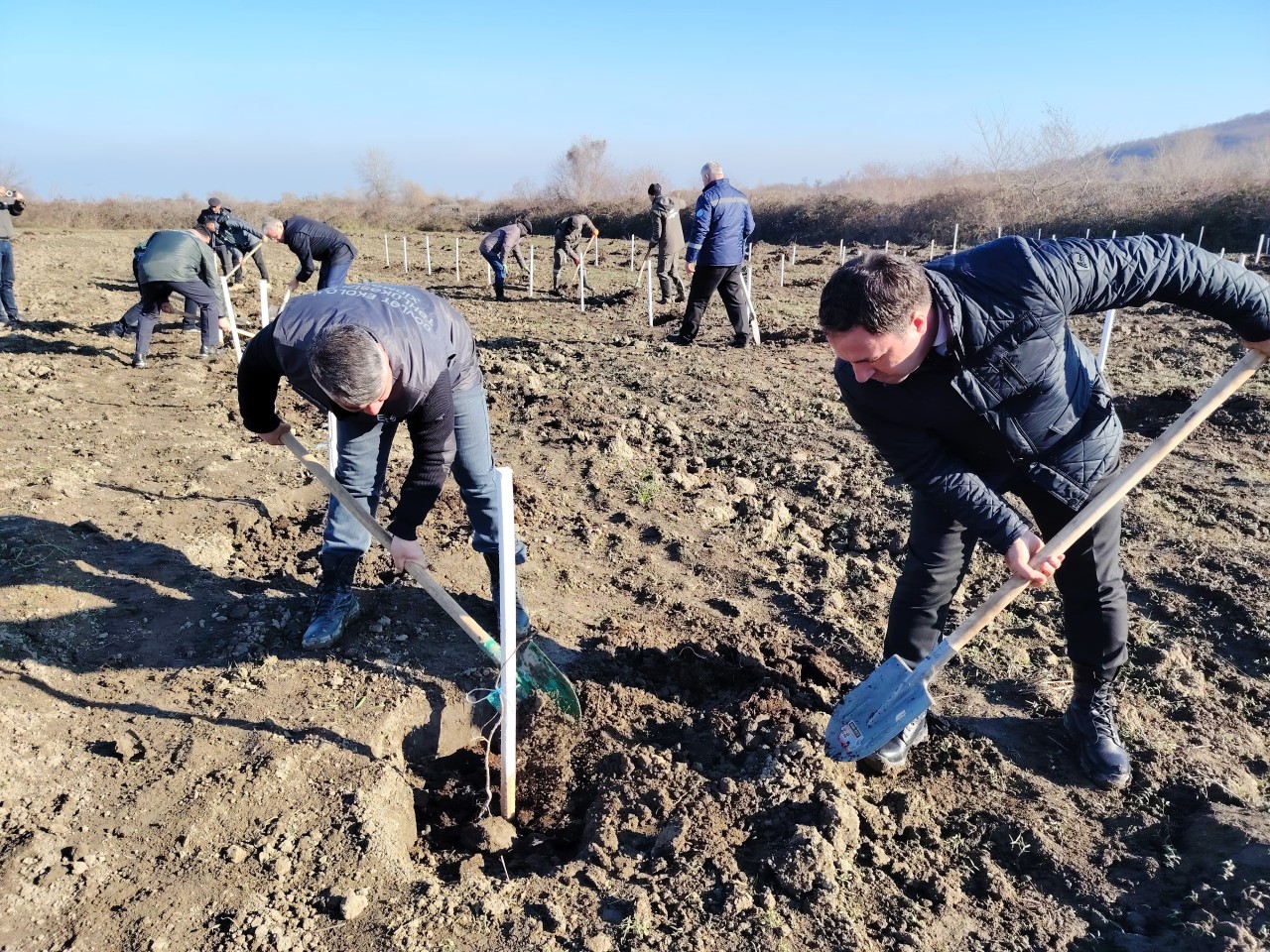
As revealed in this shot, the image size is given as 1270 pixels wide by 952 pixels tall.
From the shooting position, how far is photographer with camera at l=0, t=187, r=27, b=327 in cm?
975

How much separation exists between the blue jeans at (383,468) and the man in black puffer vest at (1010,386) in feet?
4.81

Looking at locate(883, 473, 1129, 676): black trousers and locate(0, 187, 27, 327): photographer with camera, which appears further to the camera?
locate(0, 187, 27, 327): photographer with camera

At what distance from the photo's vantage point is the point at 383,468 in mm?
3740

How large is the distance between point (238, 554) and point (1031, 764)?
12.8ft

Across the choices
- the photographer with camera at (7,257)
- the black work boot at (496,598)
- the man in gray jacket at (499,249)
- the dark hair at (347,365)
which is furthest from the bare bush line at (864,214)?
the dark hair at (347,365)

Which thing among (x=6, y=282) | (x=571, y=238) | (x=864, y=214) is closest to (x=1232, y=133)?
(x=864, y=214)

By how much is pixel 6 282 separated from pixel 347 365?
1007cm

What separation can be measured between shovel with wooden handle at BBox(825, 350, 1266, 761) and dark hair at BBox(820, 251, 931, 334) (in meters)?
0.91

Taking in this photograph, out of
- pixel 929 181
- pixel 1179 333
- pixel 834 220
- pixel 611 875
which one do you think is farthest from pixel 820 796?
pixel 929 181

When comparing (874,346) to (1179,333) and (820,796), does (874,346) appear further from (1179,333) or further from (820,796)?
(1179,333)

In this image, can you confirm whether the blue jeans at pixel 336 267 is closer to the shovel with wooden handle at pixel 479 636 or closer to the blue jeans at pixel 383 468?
the blue jeans at pixel 383 468

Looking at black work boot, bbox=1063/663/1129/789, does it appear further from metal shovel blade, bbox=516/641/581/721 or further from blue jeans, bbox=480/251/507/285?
blue jeans, bbox=480/251/507/285

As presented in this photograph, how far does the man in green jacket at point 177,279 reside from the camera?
833cm

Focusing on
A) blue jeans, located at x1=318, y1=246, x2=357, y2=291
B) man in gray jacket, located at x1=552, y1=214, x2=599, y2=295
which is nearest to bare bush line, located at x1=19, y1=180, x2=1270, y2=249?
man in gray jacket, located at x1=552, y1=214, x2=599, y2=295
